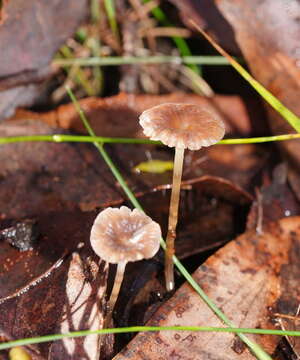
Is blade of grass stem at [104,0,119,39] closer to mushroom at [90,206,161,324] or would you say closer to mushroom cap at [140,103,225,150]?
mushroom cap at [140,103,225,150]

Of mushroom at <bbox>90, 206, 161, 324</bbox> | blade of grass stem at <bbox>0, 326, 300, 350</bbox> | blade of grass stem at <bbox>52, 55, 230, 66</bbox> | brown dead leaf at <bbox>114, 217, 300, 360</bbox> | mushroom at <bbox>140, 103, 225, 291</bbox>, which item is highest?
mushroom at <bbox>140, 103, 225, 291</bbox>

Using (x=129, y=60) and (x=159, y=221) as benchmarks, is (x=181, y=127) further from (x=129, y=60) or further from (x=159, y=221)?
(x=129, y=60)

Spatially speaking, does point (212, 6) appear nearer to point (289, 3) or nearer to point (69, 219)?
point (289, 3)

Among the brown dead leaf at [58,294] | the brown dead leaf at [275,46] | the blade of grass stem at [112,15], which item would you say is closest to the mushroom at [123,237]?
the brown dead leaf at [58,294]

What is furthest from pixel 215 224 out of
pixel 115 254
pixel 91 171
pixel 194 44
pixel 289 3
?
pixel 194 44

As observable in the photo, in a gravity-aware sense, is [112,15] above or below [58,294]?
above

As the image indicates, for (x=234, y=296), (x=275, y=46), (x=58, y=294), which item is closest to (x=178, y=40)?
(x=275, y=46)

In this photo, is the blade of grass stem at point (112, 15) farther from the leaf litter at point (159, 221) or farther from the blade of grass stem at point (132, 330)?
the blade of grass stem at point (132, 330)

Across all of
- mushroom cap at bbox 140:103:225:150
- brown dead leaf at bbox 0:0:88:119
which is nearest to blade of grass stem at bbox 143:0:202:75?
brown dead leaf at bbox 0:0:88:119
